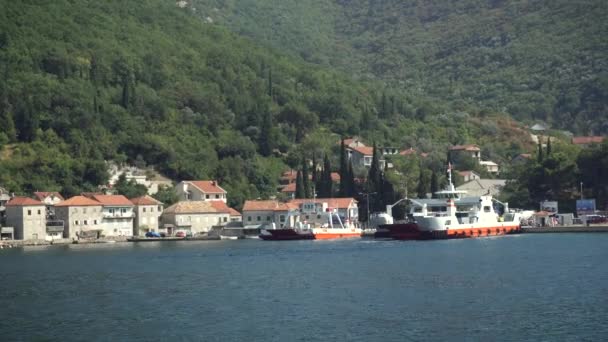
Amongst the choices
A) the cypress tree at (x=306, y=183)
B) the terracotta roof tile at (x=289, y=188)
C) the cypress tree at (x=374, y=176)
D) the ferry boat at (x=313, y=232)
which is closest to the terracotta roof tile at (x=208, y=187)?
the terracotta roof tile at (x=289, y=188)

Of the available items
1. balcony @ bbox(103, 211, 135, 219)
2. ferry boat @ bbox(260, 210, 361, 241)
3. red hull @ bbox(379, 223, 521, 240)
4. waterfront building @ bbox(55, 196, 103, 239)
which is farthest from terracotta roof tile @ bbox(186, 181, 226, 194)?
red hull @ bbox(379, 223, 521, 240)

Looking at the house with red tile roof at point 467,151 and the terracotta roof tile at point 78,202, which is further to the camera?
the house with red tile roof at point 467,151

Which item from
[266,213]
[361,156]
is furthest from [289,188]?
[361,156]

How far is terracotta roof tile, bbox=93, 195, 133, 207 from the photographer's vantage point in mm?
118688

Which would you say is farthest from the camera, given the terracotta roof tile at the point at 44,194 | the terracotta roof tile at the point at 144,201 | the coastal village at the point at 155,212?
the terracotta roof tile at the point at 144,201

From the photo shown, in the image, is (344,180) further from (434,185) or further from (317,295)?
(317,295)

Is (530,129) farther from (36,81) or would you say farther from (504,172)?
(36,81)

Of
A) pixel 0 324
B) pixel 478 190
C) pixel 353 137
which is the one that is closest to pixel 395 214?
pixel 478 190

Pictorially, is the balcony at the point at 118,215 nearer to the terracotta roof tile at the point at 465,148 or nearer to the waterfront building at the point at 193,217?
the waterfront building at the point at 193,217

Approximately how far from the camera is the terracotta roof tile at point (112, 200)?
11869 centimetres

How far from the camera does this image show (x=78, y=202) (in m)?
117

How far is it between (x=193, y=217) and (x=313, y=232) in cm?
1573

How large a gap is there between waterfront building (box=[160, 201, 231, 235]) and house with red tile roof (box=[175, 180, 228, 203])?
332cm

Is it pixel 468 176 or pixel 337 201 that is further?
pixel 468 176
